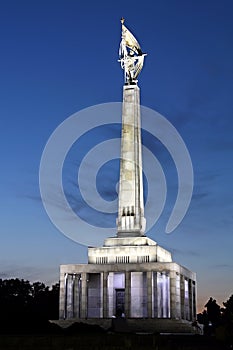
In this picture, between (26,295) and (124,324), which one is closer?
(124,324)

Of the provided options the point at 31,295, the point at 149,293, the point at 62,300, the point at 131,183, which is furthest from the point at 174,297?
the point at 31,295

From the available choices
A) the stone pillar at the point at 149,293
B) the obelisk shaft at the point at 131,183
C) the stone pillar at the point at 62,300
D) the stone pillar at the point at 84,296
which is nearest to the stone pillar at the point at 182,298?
the stone pillar at the point at 149,293

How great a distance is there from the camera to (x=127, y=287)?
5588 centimetres

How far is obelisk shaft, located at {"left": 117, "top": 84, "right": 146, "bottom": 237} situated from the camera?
58844mm

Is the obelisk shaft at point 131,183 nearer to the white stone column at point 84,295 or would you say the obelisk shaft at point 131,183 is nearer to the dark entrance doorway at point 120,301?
the white stone column at point 84,295

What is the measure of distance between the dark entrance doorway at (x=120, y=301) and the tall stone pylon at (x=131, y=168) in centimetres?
664

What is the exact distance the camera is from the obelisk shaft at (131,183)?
58844 mm

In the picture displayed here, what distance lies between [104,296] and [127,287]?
259 cm

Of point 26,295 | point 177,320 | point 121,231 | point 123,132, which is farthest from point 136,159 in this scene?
point 26,295

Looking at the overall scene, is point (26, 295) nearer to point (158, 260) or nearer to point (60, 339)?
point (158, 260)

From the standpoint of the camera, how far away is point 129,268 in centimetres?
5559

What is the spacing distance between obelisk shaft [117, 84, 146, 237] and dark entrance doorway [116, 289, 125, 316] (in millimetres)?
6639

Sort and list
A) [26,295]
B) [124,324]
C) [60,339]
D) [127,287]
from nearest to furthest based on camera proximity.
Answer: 1. [60,339]
2. [124,324]
3. [127,287]
4. [26,295]

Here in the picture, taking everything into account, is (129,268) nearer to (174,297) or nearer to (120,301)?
(174,297)
